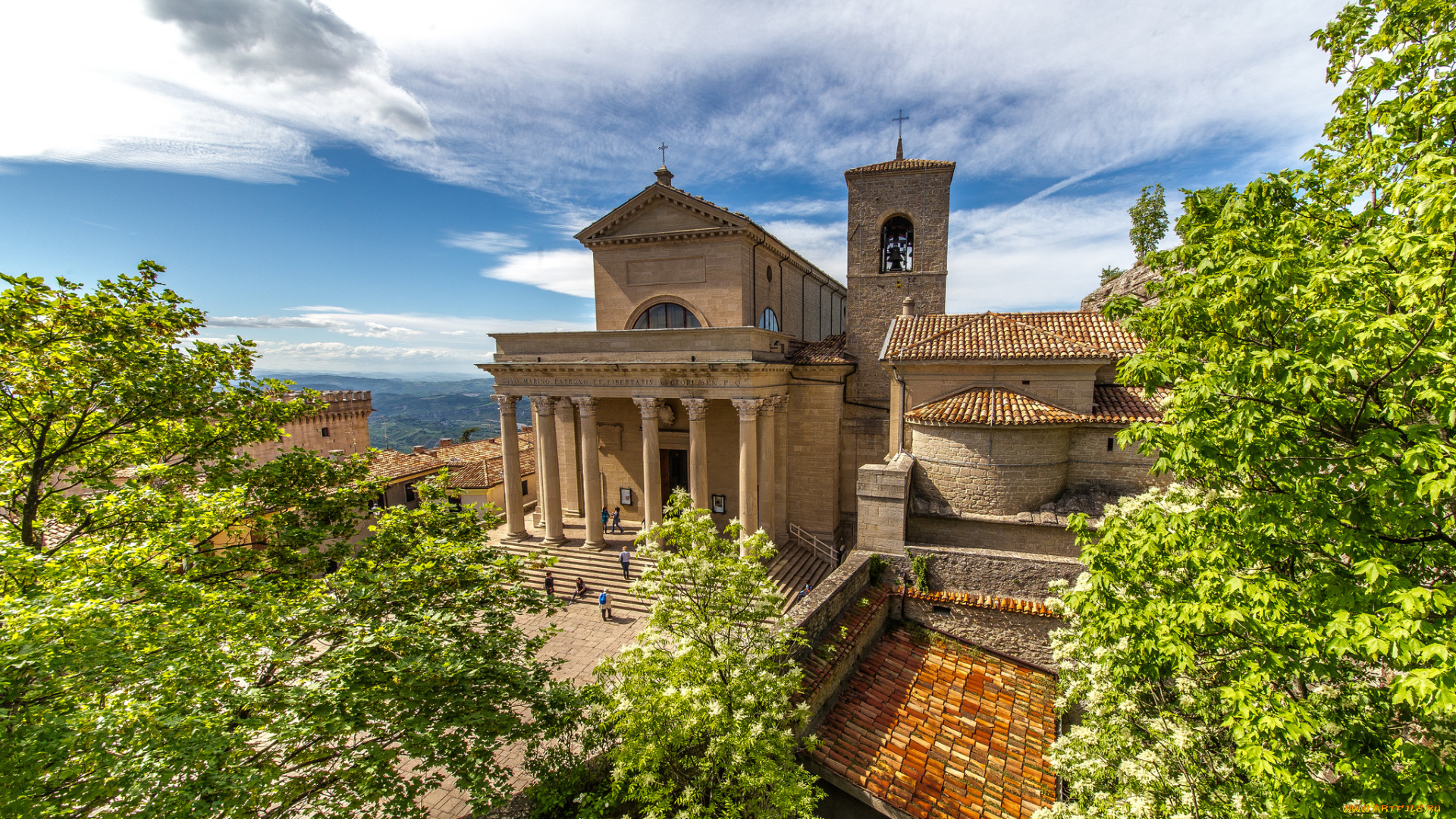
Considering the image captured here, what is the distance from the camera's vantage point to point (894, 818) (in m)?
9.05

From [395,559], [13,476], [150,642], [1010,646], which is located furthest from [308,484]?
[1010,646]

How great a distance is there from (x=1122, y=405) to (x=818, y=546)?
11.9 meters

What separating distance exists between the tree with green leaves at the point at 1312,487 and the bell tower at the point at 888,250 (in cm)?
1506

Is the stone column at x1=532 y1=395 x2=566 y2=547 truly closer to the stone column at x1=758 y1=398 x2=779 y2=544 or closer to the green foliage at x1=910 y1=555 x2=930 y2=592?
the stone column at x1=758 y1=398 x2=779 y2=544

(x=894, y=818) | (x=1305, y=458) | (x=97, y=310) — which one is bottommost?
(x=894, y=818)

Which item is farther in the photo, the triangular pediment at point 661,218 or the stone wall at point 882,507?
the triangular pediment at point 661,218

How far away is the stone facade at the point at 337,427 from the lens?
3130 cm

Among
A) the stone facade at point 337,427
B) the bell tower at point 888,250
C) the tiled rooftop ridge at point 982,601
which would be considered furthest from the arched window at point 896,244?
the stone facade at point 337,427

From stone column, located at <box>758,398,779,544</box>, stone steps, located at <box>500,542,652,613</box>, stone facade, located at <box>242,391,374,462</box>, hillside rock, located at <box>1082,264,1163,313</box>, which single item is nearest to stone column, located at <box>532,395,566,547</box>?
stone steps, located at <box>500,542,652,613</box>

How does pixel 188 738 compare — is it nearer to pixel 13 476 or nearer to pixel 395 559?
pixel 395 559

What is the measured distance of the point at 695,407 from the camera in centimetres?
2045

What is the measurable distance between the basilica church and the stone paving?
381 centimetres

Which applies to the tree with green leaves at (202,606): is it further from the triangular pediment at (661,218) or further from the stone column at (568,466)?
the triangular pediment at (661,218)

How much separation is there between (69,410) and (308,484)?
3.11 m
